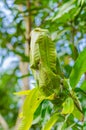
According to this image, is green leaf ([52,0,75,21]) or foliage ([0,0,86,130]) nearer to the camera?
foliage ([0,0,86,130])

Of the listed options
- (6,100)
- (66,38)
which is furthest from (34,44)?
(6,100)

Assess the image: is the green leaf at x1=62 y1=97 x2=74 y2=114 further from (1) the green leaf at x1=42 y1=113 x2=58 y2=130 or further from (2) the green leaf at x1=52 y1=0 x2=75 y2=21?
(2) the green leaf at x1=52 y1=0 x2=75 y2=21

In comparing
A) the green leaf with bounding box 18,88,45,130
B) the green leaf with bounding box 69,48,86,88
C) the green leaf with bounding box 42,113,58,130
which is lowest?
the green leaf with bounding box 42,113,58,130

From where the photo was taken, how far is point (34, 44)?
516 mm

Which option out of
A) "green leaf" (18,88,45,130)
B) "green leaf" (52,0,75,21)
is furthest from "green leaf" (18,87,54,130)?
"green leaf" (52,0,75,21)

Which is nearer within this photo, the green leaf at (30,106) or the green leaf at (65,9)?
the green leaf at (30,106)

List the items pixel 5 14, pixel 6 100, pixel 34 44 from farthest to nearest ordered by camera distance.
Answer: pixel 6 100
pixel 5 14
pixel 34 44

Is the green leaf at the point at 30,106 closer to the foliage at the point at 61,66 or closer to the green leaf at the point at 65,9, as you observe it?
the foliage at the point at 61,66

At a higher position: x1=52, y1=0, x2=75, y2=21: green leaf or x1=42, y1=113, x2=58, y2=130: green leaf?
x1=52, y1=0, x2=75, y2=21: green leaf

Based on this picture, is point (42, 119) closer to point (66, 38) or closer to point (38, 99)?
point (38, 99)

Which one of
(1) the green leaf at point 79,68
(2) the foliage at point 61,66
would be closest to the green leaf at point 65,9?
(2) the foliage at point 61,66

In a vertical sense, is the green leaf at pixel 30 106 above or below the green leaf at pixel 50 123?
above

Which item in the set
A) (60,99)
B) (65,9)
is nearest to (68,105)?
(60,99)

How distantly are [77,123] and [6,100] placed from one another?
1.65 meters
